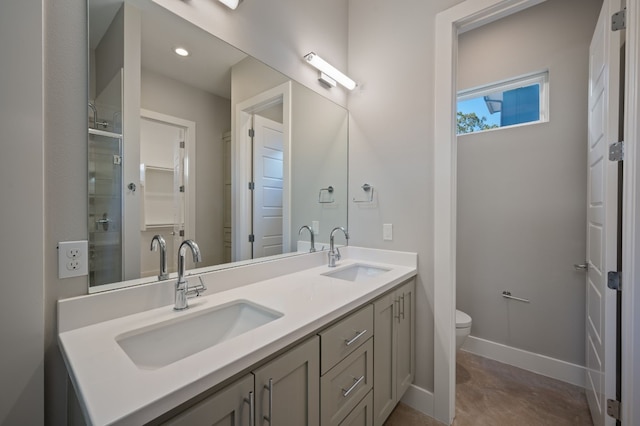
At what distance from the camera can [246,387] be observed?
0.70 m

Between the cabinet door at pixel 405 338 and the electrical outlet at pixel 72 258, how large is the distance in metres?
1.39

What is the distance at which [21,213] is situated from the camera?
0.76 metres

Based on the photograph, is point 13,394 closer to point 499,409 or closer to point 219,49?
point 219,49

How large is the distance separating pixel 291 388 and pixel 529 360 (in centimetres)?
221

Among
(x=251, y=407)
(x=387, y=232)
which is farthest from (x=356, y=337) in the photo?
(x=387, y=232)

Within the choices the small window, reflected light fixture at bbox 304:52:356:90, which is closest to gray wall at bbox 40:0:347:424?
reflected light fixture at bbox 304:52:356:90

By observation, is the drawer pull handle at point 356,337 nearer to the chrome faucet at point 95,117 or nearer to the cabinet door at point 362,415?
the cabinet door at point 362,415

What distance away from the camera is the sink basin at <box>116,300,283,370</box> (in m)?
0.85

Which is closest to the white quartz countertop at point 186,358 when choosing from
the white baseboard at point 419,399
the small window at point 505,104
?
the white baseboard at point 419,399

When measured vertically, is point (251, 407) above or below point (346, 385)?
above

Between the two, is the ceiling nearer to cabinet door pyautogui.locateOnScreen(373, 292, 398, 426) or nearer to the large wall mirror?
the large wall mirror

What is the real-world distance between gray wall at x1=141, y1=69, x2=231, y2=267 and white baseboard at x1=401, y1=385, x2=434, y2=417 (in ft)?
4.80

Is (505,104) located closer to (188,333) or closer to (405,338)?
(405,338)

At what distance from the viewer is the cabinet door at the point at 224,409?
594mm
